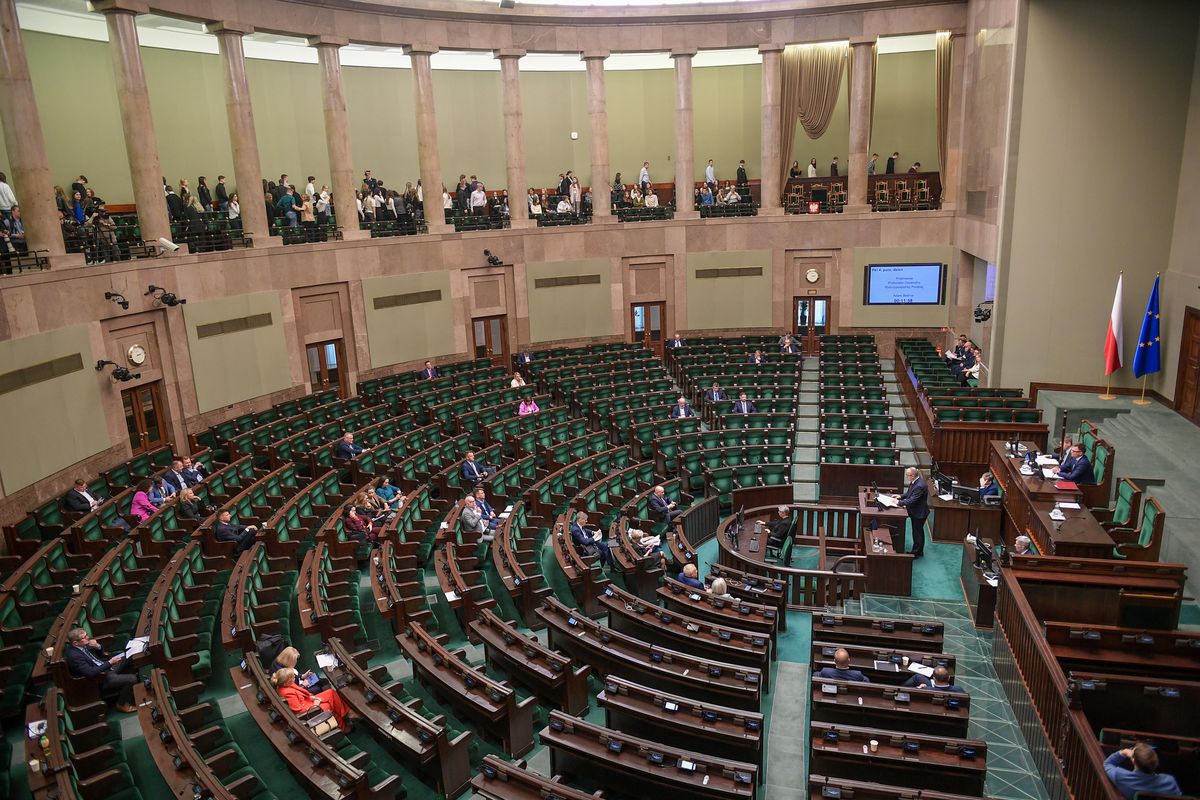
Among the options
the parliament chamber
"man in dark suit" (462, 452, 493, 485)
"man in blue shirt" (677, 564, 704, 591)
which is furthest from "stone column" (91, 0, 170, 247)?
"man in blue shirt" (677, 564, 704, 591)

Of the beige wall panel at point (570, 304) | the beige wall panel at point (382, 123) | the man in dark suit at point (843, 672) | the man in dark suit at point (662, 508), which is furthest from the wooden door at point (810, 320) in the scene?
the man in dark suit at point (843, 672)

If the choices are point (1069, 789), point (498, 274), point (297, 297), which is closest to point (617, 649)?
point (1069, 789)

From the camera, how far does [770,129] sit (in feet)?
74.2

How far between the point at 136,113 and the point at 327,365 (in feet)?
21.0

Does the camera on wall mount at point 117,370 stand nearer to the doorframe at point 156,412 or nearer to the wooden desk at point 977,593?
the doorframe at point 156,412

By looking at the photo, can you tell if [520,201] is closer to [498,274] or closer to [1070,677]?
[498,274]

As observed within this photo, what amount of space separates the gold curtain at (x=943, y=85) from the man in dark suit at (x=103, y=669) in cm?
2111

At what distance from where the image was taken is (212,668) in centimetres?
831

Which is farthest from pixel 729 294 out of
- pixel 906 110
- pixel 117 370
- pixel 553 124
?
pixel 117 370

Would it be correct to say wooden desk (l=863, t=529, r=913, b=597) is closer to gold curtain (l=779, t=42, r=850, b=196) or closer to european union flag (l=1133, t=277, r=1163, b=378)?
european union flag (l=1133, t=277, r=1163, b=378)

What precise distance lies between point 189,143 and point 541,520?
14440mm

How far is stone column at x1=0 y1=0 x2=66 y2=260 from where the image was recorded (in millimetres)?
12633

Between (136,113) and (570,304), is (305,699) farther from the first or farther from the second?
(570,304)

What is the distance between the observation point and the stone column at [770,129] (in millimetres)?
22312
